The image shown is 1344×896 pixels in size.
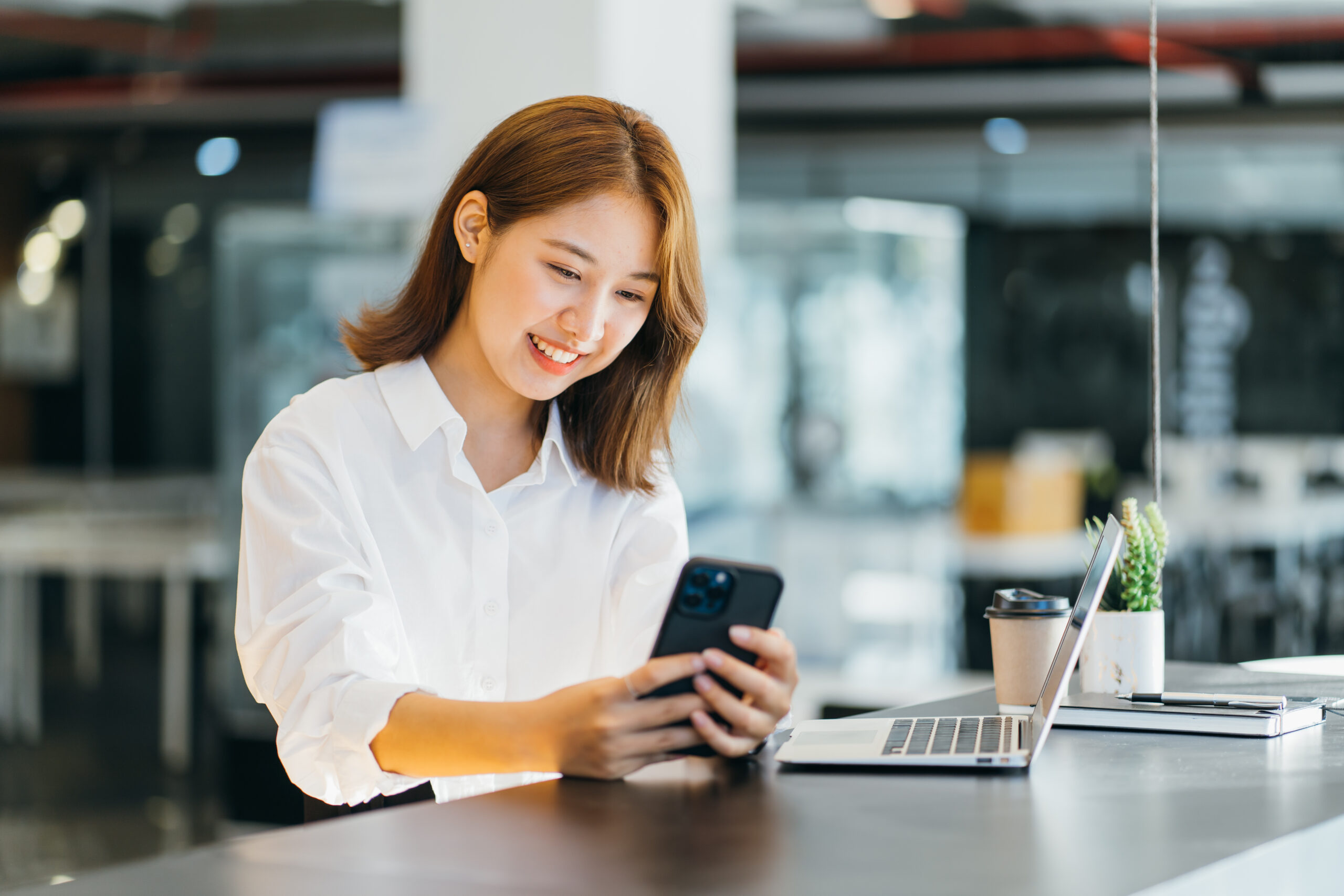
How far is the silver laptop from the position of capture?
1.29 m

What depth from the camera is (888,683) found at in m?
5.58

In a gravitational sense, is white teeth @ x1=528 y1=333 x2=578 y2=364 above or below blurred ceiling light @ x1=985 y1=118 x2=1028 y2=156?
below

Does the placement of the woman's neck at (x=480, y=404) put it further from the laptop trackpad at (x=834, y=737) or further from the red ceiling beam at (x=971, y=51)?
the red ceiling beam at (x=971, y=51)

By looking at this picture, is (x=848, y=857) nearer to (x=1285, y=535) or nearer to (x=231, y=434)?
(x=231, y=434)

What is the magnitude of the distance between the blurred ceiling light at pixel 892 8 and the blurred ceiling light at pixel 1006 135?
47.3 inches

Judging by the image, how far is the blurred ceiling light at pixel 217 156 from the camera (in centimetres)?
971

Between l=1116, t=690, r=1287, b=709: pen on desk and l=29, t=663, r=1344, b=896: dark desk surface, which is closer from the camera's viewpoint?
l=29, t=663, r=1344, b=896: dark desk surface

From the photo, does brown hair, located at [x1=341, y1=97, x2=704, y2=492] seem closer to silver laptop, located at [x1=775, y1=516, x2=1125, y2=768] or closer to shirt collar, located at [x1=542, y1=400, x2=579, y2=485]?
shirt collar, located at [x1=542, y1=400, x2=579, y2=485]

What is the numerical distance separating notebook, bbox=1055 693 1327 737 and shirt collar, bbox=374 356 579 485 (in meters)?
0.79

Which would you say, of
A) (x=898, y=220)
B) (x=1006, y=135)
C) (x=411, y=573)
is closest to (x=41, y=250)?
(x=1006, y=135)

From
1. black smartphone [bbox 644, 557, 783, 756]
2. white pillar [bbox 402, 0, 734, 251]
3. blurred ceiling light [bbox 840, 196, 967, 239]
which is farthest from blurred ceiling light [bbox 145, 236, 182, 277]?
black smartphone [bbox 644, 557, 783, 756]

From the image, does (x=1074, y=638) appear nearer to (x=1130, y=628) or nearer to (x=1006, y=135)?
(x=1130, y=628)

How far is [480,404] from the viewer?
1774 mm

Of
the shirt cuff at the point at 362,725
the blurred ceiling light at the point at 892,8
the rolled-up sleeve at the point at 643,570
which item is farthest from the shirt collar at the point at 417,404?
the blurred ceiling light at the point at 892,8
